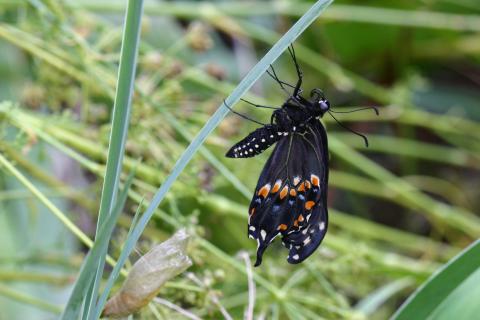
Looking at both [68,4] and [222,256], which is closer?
[222,256]

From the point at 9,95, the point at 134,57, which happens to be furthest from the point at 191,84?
the point at 134,57

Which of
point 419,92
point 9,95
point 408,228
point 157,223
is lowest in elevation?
point 157,223

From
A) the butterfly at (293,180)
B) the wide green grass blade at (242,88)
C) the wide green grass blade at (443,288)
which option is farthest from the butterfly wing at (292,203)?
the wide green grass blade at (242,88)

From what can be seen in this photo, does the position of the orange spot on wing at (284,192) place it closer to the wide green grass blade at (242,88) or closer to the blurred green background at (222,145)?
the blurred green background at (222,145)

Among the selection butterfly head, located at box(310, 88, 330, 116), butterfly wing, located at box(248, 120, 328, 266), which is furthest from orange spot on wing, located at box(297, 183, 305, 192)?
butterfly head, located at box(310, 88, 330, 116)

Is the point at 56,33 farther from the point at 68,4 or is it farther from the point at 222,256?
the point at 222,256

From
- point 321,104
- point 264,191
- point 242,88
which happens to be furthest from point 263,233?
point 242,88

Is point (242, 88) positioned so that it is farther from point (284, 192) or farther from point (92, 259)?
point (284, 192)
